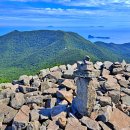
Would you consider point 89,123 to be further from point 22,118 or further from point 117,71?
point 117,71

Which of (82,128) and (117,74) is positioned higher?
(117,74)

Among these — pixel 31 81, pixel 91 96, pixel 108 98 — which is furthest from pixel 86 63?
pixel 31 81

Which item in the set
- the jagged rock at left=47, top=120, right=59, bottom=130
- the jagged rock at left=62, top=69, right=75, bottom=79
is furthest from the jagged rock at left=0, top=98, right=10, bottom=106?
the jagged rock at left=62, top=69, right=75, bottom=79

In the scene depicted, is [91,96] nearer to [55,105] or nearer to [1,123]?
[55,105]

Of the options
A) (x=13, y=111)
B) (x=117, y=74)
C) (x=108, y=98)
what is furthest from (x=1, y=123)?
(x=117, y=74)

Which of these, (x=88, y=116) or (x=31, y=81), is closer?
(x=88, y=116)

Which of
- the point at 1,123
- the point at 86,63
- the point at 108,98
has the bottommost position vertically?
the point at 1,123

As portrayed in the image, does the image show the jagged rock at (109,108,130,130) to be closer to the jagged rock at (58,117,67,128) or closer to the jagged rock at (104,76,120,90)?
the jagged rock at (58,117,67,128)

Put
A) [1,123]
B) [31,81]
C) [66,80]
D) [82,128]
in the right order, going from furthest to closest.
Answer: [31,81] < [66,80] < [1,123] < [82,128]

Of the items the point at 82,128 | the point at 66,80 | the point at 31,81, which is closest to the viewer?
the point at 82,128
